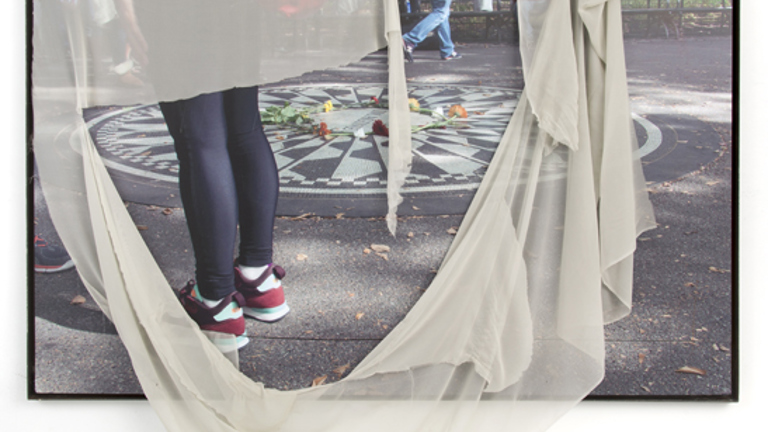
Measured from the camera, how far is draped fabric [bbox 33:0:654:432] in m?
1.34

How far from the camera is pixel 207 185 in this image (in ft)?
4.68

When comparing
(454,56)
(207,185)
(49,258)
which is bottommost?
(49,258)

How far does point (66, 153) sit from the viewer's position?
4.61 ft

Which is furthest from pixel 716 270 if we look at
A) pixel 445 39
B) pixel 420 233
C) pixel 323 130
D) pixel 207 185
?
pixel 207 185

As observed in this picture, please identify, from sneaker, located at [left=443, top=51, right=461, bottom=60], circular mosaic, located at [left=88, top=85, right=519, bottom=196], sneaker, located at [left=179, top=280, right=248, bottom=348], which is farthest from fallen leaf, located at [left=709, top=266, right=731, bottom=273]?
sneaker, located at [left=179, top=280, right=248, bottom=348]

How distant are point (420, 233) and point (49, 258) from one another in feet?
2.91

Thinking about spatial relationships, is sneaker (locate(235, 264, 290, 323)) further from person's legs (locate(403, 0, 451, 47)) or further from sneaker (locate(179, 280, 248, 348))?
person's legs (locate(403, 0, 451, 47))

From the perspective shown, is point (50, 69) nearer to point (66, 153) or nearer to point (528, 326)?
point (66, 153)

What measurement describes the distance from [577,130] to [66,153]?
1154mm

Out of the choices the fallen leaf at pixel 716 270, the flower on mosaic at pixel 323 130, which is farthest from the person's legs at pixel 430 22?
the fallen leaf at pixel 716 270

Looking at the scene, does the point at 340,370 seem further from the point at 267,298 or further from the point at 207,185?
the point at 207,185

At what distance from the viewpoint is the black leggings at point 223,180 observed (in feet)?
4.58
